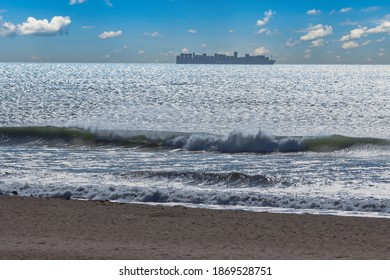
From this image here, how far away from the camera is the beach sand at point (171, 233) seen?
1088 centimetres

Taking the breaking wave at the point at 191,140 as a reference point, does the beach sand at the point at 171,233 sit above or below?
above

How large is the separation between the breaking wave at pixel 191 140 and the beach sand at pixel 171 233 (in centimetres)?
1401

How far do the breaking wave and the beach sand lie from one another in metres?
14.0

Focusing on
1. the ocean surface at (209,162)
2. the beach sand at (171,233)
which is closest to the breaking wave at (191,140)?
the ocean surface at (209,162)

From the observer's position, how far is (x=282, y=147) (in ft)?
96.2

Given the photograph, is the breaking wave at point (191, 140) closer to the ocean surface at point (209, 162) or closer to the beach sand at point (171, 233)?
the ocean surface at point (209, 162)

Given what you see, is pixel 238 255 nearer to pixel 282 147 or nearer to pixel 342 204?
pixel 342 204

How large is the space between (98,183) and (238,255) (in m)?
9.03

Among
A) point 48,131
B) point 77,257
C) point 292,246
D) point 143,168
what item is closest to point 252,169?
point 143,168

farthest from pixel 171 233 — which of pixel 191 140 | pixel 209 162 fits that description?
pixel 191 140

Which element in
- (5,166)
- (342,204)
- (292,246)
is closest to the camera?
(292,246)

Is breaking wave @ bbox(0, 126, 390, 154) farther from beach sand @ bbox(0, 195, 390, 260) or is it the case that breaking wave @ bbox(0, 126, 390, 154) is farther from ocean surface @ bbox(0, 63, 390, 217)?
beach sand @ bbox(0, 195, 390, 260)

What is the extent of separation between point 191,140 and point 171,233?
1749cm

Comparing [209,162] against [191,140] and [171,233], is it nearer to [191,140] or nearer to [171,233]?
[191,140]
